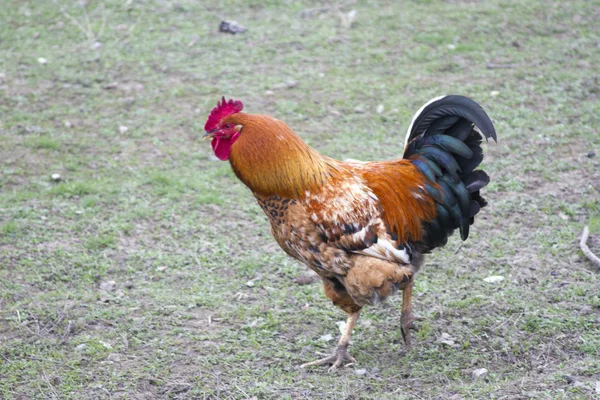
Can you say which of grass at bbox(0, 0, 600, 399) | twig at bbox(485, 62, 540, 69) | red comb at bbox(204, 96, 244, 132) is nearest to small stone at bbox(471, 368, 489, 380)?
grass at bbox(0, 0, 600, 399)

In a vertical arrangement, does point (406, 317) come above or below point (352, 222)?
below

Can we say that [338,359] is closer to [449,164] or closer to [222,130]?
[449,164]

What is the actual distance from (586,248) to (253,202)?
10.9 ft

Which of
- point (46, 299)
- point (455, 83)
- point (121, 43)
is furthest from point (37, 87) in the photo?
point (455, 83)

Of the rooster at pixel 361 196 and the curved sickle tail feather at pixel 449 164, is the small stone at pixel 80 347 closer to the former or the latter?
the rooster at pixel 361 196

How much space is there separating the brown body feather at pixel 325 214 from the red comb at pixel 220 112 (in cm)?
8

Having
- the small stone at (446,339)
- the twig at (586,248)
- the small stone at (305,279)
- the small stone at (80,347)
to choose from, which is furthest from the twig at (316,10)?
the small stone at (80,347)

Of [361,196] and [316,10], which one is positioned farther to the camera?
[316,10]

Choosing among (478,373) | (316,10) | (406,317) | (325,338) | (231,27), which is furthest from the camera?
(316,10)

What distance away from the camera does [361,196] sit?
15.6 feet

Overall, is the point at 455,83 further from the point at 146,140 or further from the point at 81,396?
the point at 81,396

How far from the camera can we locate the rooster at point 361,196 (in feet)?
15.0

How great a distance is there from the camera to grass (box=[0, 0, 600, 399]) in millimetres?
4648

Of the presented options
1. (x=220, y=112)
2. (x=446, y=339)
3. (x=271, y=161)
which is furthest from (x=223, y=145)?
(x=446, y=339)
